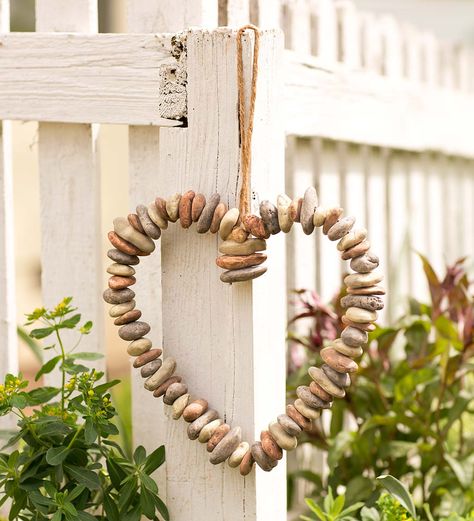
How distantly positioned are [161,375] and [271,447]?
245 millimetres

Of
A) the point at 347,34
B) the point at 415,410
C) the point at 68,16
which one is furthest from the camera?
the point at 347,34

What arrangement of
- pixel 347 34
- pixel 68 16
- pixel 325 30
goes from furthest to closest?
1. pixel 347 34
2. pixel 325 30
3. pixel 68 16

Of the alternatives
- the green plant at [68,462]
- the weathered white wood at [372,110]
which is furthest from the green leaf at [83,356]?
the weathered white wood at [372,110]

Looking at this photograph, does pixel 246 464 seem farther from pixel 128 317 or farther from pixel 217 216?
pixel 217 216

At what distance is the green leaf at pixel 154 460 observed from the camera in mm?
1782

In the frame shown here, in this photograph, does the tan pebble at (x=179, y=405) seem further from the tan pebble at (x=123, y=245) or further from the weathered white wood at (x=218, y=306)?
the tan pebble at (x=123, y=245)

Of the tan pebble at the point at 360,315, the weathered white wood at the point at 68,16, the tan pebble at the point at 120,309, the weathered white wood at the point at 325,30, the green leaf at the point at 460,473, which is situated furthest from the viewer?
the weathered white wood at the point at 325,30

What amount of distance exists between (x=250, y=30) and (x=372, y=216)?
142 centimetres

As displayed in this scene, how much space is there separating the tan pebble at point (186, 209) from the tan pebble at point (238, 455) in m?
0.42

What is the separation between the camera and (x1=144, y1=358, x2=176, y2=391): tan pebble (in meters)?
1.76

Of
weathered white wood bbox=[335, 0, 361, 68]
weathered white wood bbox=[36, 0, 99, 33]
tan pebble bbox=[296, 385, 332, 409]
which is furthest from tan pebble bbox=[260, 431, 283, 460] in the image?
weathered white wood bbox=[335, 0, 361, 68]

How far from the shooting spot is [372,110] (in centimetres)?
283

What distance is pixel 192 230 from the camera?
5.93ft

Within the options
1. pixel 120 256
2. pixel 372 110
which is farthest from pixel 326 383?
pixel 372 110
